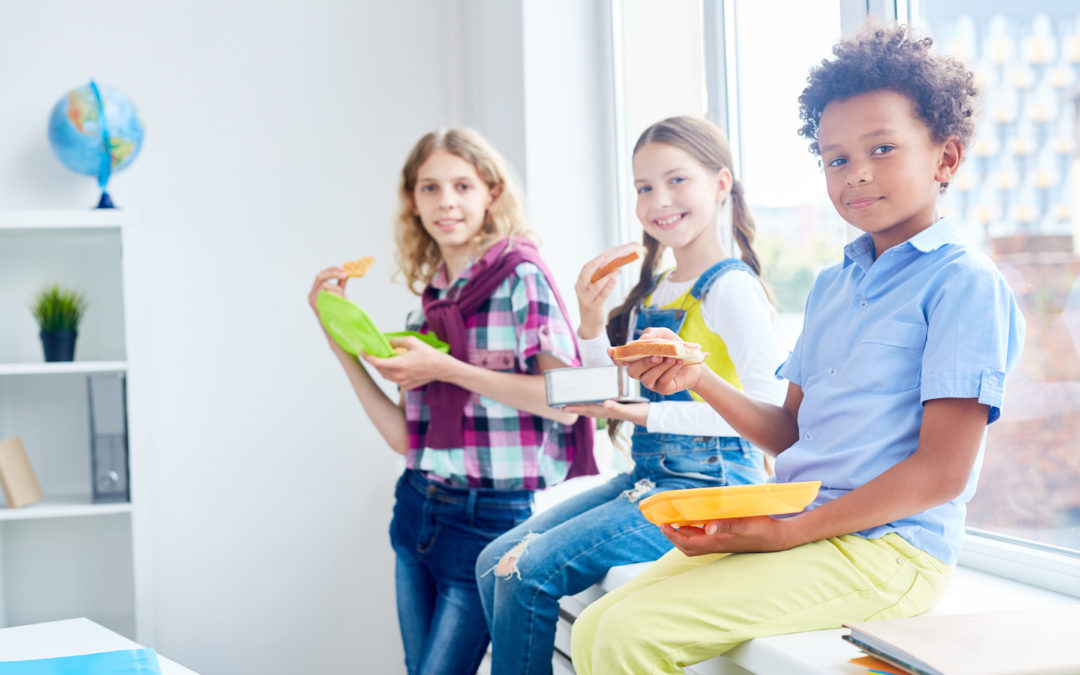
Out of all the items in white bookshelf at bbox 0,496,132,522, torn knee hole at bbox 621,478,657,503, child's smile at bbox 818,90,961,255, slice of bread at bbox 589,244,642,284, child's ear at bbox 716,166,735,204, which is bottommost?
white bookshelf at bbox 0,496,132,522

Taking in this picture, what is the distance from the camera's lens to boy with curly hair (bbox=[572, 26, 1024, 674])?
0.93 m

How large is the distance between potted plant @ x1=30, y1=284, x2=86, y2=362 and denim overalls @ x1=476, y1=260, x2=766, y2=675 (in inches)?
55.1

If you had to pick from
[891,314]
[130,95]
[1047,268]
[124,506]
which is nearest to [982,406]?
[891,314]

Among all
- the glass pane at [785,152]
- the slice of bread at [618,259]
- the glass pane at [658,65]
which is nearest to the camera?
the slice of bread at [618,259]

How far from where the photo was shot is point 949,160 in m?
1.05

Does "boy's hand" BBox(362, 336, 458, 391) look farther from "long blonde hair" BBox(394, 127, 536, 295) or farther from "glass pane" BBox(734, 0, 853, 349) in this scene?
"glass pane" BBox(734, 0, 853, 349)

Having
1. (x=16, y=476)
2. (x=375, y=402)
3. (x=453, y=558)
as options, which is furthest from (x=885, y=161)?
(x=16, y=476)

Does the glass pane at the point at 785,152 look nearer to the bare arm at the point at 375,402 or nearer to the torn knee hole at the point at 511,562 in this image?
the torn knee hole at the point at 511,562

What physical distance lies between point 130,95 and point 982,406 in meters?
2.32

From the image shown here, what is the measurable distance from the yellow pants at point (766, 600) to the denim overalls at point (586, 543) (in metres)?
0.32

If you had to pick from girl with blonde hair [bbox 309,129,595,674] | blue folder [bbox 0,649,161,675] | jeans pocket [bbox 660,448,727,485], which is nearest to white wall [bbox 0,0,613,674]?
girl with blonde hair [bbox 309,129,595,674]

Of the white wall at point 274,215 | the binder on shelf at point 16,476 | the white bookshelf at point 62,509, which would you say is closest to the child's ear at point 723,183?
the white wall at point 274,215

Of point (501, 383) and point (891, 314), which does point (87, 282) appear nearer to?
point (501, 383)

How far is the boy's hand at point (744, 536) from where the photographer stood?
0.97 m
